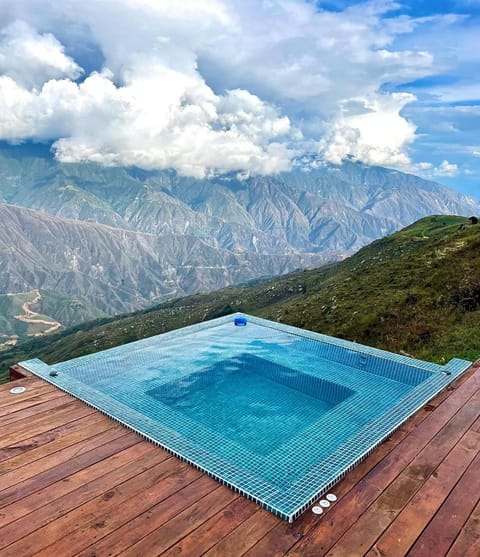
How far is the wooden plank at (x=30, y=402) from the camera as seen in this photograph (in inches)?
295

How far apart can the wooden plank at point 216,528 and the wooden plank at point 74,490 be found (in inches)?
55.3

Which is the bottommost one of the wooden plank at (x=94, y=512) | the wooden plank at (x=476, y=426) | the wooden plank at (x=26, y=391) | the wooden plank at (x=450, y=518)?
the wooden plank at (x=94, y=512)

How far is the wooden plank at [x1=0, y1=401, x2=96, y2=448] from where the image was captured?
6562mm

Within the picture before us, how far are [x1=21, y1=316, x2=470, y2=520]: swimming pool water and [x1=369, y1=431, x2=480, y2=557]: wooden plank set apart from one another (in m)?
0.96

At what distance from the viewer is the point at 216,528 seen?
15.2 feet

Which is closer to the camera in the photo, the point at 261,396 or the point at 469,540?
the point at 469,540

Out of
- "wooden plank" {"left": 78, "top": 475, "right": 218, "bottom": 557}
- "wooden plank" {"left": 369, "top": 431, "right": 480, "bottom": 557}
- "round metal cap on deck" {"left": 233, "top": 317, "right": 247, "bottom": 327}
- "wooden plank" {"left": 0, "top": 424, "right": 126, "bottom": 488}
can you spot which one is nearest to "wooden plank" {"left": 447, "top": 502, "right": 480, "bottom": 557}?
"wooden plank" {"left": 369, "top": 431, "right": 480, "bottom": 557}

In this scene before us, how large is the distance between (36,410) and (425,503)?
6.45 metres

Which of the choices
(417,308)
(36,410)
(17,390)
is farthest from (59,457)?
(417,308)

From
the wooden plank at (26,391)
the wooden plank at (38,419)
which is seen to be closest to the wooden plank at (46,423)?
the wooden plank at (38,419)

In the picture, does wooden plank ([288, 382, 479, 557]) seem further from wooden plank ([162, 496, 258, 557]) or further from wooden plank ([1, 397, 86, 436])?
wooden plank ([1, 397, 86, 436])

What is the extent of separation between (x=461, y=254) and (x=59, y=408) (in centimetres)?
2108

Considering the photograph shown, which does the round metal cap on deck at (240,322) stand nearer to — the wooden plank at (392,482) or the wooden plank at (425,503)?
the wooden plank at (392,482)

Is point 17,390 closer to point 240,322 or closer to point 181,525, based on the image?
point 181,525
